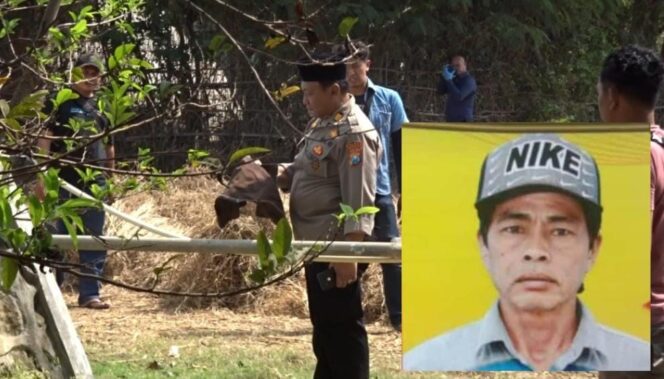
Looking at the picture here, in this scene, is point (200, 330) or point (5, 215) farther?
point (200, 330)

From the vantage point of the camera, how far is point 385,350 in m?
8.39

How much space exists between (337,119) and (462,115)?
Answer: 9.04 meters

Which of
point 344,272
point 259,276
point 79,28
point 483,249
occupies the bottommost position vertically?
point 344,272

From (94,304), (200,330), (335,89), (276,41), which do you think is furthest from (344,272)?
(94,304)

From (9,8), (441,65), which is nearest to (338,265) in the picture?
(9,8)

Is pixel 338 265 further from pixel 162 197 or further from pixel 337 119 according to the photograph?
pixel 162 197

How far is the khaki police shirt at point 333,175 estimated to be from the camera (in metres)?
5.86

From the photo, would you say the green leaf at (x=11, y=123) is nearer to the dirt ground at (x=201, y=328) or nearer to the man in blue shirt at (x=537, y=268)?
the man in blue shirt at (x=537, y=268)

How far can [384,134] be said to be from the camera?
8.58 meters

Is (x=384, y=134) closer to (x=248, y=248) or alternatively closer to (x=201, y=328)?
(x=201, y=328)

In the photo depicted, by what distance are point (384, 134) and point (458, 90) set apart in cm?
664

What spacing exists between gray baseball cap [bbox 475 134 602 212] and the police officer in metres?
1.45

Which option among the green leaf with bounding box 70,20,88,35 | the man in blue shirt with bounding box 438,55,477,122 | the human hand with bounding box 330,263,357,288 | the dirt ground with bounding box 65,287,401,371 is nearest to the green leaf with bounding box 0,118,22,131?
the green leaf with bounding box 70,20,88,35

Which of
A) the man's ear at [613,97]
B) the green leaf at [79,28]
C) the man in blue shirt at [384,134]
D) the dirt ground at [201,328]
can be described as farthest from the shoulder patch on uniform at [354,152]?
the dirt ground at [201,328]
